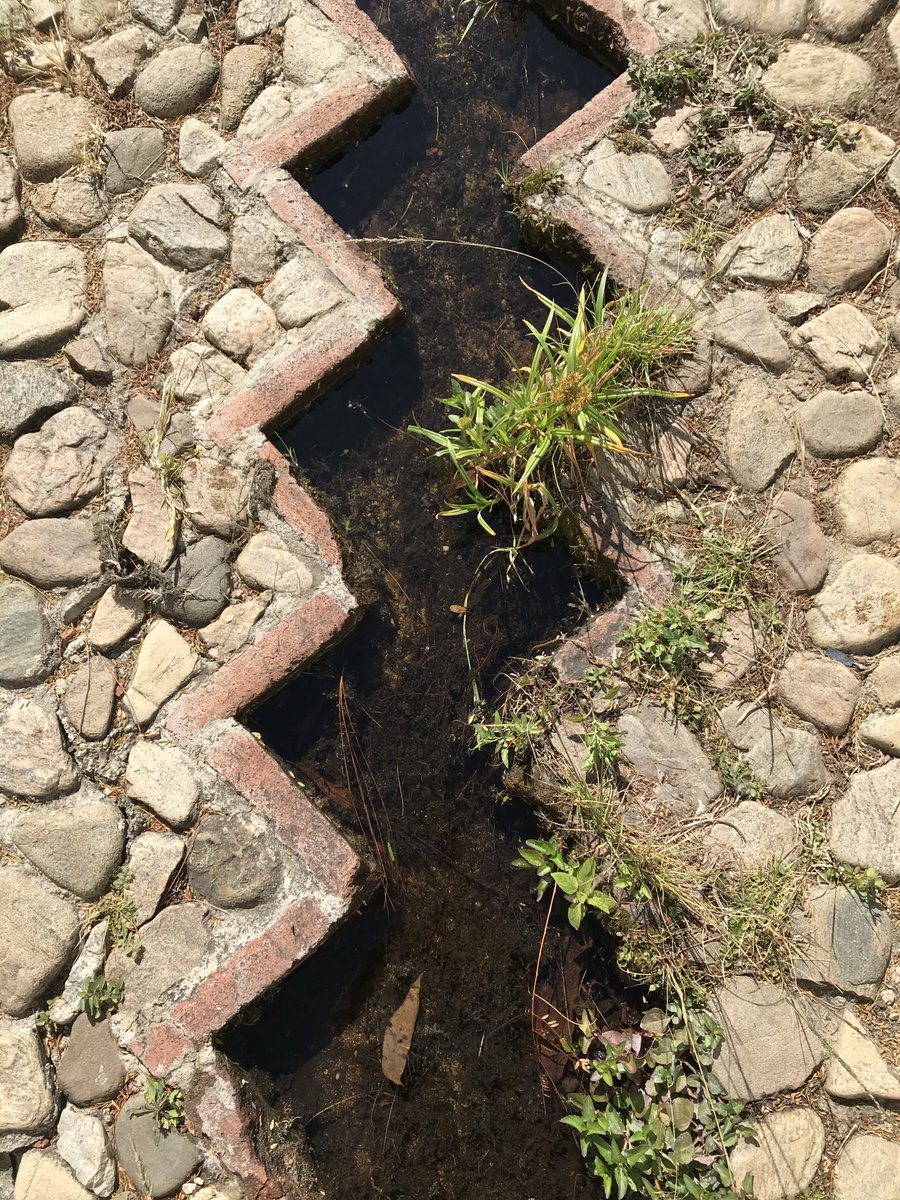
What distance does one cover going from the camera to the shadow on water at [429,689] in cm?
268

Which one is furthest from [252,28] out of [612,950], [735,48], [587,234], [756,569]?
[612,950]

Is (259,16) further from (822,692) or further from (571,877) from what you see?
(571,877)

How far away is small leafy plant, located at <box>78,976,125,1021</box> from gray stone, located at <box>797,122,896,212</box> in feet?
11.2

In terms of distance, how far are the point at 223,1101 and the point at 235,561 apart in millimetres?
1674

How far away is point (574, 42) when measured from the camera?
117 inches

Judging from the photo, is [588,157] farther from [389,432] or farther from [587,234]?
[389,432]

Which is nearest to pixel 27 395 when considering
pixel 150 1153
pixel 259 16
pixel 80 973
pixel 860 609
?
pixel 259 16

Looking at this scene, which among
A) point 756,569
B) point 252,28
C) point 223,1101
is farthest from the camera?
point 252,28

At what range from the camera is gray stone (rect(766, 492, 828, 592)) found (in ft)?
8.59

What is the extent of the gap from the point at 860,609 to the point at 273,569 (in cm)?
190

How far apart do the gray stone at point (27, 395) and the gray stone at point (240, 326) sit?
0.52 m

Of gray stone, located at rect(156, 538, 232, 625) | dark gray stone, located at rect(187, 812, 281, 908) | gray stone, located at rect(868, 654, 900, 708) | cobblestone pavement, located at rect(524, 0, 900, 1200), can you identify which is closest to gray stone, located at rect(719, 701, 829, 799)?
cobblestone pavement, located at rect(524, 0, 900, 1200)

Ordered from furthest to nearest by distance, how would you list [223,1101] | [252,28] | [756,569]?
[252,28] < [756,569] < [223,1101]

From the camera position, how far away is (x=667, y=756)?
2613 millimetres
